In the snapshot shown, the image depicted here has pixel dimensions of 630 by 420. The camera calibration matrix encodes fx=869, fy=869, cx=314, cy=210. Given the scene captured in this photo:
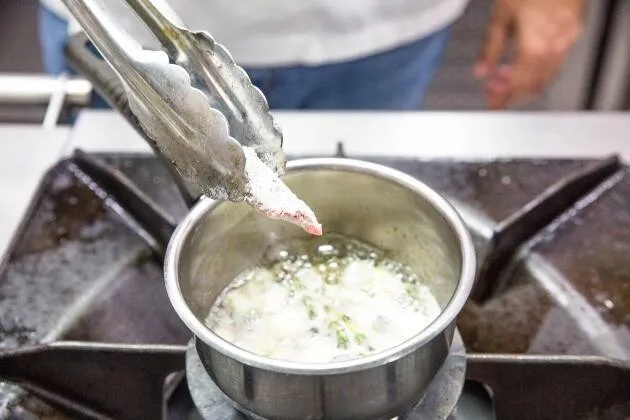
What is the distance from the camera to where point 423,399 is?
21.4 inches

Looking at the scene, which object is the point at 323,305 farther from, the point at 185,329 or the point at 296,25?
the point at 296,25

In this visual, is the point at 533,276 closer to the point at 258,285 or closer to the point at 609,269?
the point at 609,269

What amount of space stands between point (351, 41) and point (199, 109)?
20.6 inches

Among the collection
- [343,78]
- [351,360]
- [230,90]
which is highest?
[230,90]

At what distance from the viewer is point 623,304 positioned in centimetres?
63

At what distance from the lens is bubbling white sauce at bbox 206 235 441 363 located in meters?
0.52

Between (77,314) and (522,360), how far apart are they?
0.32 meters

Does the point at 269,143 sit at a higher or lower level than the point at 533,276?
higher

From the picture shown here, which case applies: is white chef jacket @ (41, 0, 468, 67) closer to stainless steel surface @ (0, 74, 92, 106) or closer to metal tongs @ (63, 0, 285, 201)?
stainless steel surface @ (0, 74, 92, 106)

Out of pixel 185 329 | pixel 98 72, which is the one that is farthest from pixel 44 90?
pixel 185 329

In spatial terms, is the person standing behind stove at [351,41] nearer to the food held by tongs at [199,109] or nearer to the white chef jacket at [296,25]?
the white chef jacket at [296,25]

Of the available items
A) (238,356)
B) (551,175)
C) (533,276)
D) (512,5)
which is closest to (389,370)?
(238,356)

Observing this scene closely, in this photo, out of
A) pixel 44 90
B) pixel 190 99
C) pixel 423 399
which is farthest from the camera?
pixel 44 90

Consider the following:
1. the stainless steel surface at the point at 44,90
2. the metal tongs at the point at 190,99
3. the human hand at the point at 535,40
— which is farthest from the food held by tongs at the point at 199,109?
the human hand at the point at 535,40
